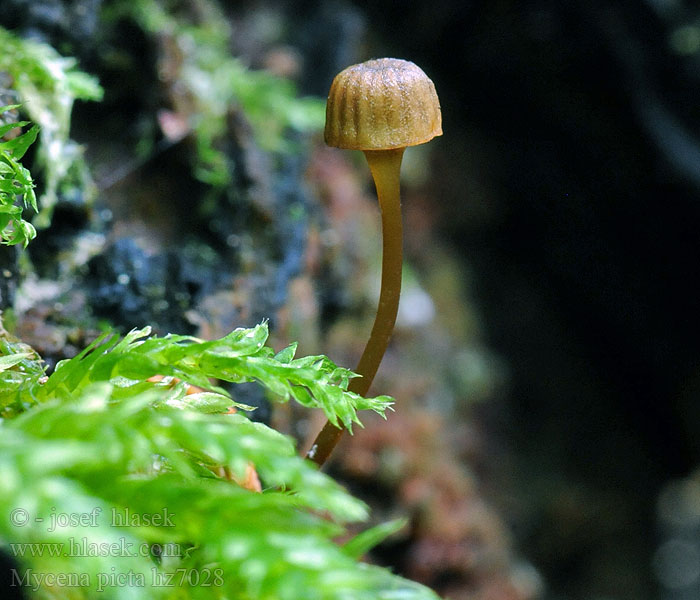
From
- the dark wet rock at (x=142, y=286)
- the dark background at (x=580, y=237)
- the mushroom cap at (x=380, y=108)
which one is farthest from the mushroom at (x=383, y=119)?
the dark background at (x=580, y=237)

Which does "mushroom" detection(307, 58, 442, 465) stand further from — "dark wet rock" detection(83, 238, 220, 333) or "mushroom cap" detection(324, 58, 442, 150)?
"dark wet rock" detection(83, 238, 220, 333)

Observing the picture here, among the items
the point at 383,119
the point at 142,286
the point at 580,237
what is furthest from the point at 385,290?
the point at 580,237

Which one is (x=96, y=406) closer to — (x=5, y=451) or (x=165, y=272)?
(x=5, y=451)

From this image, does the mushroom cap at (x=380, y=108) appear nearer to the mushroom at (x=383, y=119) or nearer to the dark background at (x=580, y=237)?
the mushroom at (x=383, y=119)

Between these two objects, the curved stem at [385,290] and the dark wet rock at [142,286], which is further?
the dark wet rock at [142,286]

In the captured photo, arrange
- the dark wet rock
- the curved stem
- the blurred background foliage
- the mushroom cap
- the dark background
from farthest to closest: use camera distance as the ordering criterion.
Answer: the dark background < the blurred background foliage < the dark wet rock < the curved stem < the mushroom cap

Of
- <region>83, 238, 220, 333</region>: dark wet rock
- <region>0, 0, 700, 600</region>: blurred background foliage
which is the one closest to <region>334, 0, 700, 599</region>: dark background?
<region>0, 0, 700, 600</region>: blurred background foliage

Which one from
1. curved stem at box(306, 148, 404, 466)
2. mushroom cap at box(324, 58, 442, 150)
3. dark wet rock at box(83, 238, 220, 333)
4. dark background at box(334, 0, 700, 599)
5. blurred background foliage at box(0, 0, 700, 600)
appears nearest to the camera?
mushroom cap at box(324, 58, 442, 150)
